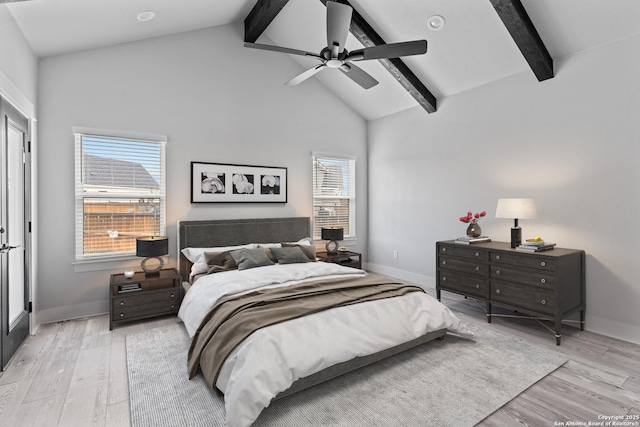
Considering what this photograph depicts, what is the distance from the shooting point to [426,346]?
10.0ft

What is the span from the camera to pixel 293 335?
A: 7.45 feet

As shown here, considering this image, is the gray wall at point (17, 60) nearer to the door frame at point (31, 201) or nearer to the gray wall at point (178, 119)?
the door frame at point (31, 201)

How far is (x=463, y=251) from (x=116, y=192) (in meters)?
4.32

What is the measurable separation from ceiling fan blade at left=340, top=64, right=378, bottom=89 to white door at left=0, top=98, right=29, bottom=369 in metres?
2.96

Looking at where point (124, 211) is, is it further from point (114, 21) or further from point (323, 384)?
point (323, 384)

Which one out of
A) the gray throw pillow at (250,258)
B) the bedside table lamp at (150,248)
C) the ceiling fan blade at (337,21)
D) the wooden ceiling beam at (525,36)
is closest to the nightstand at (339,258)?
the gray throw pillow at (250,258)

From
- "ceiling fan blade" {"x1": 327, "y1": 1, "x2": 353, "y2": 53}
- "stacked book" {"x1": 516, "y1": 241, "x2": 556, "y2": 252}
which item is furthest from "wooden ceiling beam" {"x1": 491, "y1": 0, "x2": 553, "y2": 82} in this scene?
"stacked book" {"x1": 516, "y1": 241, "x2": 556, "y2": 252}

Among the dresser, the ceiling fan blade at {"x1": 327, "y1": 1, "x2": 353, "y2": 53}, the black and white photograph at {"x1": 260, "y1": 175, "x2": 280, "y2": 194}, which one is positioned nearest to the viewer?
the ceiling fan blade at {"x1": 327, "y1": 1, "x2": 353, "y2": 53}

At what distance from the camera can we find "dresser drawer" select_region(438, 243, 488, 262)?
3.87m

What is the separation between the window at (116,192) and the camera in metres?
3.83

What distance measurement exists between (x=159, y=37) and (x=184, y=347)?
12.4ft

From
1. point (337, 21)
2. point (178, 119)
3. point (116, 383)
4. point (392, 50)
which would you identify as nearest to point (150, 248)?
point (116, 383)

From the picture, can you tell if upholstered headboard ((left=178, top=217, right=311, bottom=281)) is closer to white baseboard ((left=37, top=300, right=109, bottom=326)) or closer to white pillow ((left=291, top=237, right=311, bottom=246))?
white pillow ((left=291, top=237, right=311, bottom=246))

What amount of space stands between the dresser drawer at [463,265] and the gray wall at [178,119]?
2301 millimetres
